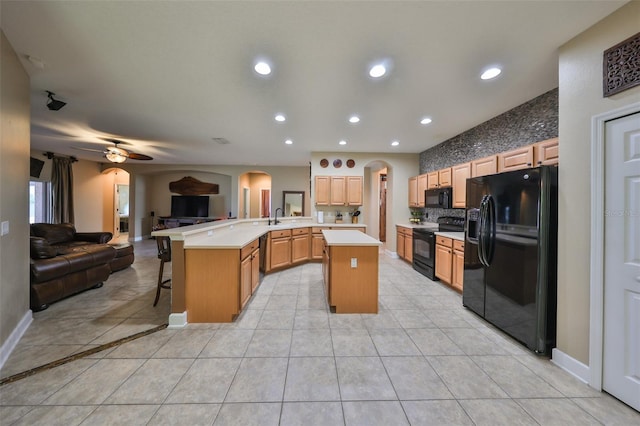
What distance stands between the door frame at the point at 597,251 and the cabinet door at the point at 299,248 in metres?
4.04

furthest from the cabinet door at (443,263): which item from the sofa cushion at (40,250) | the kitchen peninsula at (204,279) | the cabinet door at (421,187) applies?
the sofa cushion at (40,250)

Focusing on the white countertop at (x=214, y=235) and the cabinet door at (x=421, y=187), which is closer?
the white countertop at (x=214, y=235)

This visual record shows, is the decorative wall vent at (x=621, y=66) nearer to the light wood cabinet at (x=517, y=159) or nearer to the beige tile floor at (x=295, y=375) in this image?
the light wood cabinet at (x=517, y=159)

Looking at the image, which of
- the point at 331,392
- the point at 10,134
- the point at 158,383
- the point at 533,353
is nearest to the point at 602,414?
the point at 533,353

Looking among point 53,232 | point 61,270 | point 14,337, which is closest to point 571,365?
point 14,337

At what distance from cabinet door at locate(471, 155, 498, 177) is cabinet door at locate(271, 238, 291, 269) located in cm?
352

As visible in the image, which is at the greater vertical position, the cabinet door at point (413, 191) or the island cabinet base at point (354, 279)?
the cabinet door at point (413, 191)

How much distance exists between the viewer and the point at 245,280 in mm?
2762

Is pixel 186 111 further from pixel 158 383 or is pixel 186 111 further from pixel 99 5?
pixel 158 383

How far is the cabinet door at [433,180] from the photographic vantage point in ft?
14.8

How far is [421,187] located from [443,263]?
198 cm

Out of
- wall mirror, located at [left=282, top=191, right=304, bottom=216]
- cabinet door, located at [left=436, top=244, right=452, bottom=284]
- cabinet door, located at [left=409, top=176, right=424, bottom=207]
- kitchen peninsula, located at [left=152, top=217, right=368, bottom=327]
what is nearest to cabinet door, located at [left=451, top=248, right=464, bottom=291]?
cabinet door, located at [left=436, top=244, right=452, bottom=284]

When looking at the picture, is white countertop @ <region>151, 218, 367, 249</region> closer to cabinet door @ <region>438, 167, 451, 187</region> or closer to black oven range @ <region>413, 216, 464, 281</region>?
black oven range @ <region>413, 216, 464, 281</region>

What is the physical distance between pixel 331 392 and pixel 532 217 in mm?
2264
